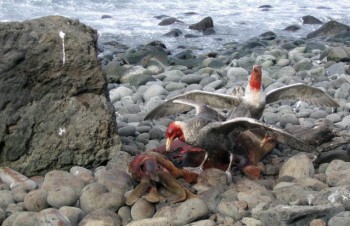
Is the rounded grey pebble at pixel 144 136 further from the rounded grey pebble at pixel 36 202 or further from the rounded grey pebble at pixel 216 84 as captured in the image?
the rounded grey pebble at pixel 216 84

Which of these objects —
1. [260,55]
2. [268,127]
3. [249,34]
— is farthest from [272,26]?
[268,127]

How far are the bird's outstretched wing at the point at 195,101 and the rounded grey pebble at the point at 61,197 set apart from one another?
2.21 meters

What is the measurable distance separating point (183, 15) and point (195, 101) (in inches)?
711

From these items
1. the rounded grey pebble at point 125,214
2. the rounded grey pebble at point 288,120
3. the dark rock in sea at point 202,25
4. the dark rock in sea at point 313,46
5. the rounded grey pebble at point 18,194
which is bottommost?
the dark rock in sea at point 202,25

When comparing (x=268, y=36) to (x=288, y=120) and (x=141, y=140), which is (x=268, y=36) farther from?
(x=141, y=140)

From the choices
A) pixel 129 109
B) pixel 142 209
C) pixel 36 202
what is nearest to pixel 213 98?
pixel 129 109

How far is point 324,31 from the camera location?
1947 cm

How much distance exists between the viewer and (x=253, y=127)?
5.96 metres

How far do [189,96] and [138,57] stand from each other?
7.84 meters

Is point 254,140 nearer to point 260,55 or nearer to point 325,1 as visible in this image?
point 260,55

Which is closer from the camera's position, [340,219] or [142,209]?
[340,219]

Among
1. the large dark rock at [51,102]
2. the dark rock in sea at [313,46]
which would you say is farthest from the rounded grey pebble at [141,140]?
the dark rock in sea at [313,46]

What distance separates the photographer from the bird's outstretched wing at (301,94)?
25.0ft

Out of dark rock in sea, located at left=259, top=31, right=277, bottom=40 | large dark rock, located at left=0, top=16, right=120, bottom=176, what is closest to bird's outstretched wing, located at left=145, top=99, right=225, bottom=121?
large dark rock, located at left=0, top=16, right=120, bottom=176
